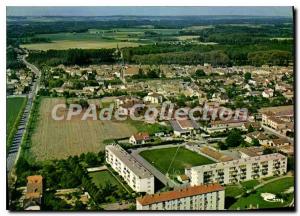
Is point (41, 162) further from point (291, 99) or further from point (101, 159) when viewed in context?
point (291, 99)

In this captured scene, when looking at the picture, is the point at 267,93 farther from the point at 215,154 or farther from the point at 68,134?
the point at 68,134

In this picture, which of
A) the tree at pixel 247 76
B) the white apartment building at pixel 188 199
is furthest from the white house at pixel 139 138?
the tree at pixel 247 76

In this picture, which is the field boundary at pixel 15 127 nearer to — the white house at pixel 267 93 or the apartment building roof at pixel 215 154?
the apartment building roof at pixel 215 154

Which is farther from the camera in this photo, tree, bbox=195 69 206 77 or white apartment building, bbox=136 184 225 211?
tree, bbox=195 69 206 77

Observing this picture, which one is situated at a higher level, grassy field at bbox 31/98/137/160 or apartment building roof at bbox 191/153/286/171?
grassy field at bbox 31/98/137/160

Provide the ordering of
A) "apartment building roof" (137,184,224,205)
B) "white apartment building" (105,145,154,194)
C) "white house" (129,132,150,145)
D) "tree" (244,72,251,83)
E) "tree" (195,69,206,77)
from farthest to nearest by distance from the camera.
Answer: "tree" (244,72,251,83), "tree" (195,69,206,77), "white house" (129,132,150,145), "white apartment building" (105,145,154,194), "apartment building roof" (137,184,224,205)

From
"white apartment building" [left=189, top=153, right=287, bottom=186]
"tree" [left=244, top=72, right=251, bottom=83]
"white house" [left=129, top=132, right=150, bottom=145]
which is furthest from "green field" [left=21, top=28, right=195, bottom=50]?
"white apartment building" [left=189, top=153, right=287, bottom=186]

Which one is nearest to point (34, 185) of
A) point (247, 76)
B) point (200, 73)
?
point (200, 73)

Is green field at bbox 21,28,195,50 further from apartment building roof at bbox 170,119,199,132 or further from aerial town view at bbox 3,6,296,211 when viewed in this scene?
apartment building roof at bbox 170,119,199,132

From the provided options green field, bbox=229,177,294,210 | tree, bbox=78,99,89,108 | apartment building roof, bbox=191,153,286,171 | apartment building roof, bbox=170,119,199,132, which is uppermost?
tree, bbox=78,99,89,108
